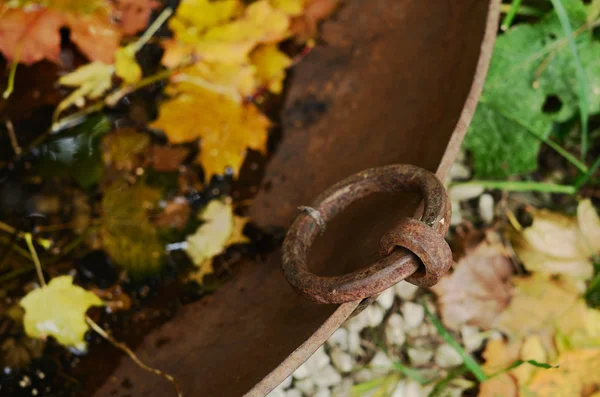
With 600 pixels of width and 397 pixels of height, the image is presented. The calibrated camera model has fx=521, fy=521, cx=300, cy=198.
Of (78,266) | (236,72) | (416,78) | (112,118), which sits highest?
(416,78)

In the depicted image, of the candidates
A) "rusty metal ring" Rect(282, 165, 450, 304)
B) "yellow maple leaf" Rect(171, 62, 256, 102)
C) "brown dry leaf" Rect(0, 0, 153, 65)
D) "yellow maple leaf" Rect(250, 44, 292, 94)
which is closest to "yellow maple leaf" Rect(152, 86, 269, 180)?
"yellow maple leaf" Rect(171, 62, 256, 102)

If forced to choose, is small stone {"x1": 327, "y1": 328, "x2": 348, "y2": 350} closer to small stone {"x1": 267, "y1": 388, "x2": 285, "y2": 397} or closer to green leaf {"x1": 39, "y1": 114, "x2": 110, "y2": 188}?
small stone {"x1": 267, "y1": 388, "x2": 285, "y2": 397}

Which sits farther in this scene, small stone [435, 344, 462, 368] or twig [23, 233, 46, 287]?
small stone [435, 344, 462, 368]

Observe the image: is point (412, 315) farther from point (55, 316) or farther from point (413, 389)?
point (55, 316)

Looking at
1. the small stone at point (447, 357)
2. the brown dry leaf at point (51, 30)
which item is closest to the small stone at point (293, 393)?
the small stone at point (447, 357)

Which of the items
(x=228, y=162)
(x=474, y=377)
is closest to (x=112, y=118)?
(x=228, y=162)

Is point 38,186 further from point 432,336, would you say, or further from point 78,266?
point 432,336

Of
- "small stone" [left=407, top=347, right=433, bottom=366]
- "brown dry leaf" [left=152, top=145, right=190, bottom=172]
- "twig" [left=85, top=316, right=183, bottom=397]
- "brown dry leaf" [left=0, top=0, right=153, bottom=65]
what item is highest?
"brown dry leaf" [left=0, top=0, right=153, bottom=65]
